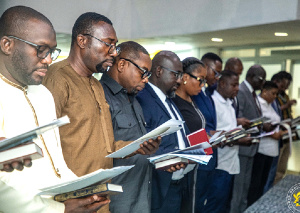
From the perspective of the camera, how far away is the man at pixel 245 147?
4.46 meters

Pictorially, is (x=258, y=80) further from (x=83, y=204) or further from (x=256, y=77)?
(x=83, y=204)

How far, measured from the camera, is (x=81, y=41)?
2133 mm

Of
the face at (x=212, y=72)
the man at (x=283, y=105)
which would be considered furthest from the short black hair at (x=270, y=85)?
the face at (x=212, y=72)

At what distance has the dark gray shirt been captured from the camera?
2295 millimetres

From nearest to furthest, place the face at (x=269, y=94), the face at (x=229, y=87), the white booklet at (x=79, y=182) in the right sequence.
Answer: the white booklet at (x=79, y=182) → the face at (x=229, y=87) → the face at (x=269, y=94)

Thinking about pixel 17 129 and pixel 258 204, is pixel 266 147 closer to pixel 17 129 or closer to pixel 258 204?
pixel 258 204

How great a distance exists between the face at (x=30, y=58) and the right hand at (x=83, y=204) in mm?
548

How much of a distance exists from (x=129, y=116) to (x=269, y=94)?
3363 millimetres

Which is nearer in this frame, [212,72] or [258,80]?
[212,72]

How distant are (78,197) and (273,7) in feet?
12.0

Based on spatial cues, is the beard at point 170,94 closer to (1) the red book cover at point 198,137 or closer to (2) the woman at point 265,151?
(1) the red book cover at point 198,137

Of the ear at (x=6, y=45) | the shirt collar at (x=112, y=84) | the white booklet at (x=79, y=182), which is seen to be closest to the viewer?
the white booklet at (x=79, y=182)

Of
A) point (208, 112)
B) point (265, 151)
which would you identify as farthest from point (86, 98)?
point (265, 151)

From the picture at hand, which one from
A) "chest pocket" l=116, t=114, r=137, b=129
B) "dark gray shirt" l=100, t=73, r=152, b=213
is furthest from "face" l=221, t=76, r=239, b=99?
"chest pocket" l=116, t=114, r=137, b=129
